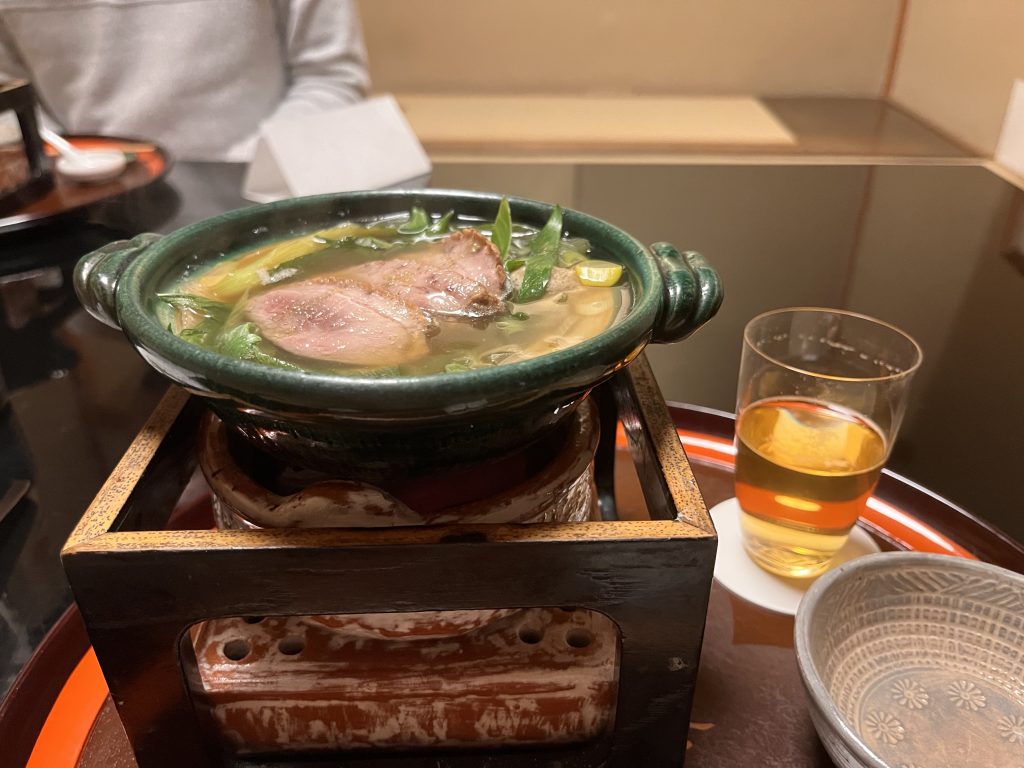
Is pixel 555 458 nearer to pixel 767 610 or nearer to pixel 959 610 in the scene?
pixel 767 610

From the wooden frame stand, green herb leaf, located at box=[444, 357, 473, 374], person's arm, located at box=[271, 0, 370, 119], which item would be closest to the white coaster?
the wooden frame stand

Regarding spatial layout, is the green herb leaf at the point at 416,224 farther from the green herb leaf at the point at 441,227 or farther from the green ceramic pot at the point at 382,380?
the green ceramic pot at the point at 382,380

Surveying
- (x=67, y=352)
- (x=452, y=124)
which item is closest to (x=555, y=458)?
(x=67, y=352)

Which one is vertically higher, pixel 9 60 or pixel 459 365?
pixel 459 365

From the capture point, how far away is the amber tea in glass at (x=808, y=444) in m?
0.99

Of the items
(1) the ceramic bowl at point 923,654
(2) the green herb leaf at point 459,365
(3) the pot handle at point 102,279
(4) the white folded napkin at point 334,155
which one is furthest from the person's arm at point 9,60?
(1) the ceramic bowl at point 923,654

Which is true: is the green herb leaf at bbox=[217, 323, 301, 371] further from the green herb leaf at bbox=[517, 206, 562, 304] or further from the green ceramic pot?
the green herb leaf at bbox=[517, 206, 562, 304]

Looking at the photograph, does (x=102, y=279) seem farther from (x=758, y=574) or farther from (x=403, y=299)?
(x=758, y=574)

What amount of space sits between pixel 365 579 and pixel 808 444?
0.67m

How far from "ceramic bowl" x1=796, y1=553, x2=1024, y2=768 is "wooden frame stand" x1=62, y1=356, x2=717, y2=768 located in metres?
0.19

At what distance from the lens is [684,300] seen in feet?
2.34

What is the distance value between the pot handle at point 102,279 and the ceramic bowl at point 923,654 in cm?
74

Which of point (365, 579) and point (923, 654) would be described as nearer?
point (365, 579)

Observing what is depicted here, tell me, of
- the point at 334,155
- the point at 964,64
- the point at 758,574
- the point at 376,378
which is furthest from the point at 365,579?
the point at 964,64
